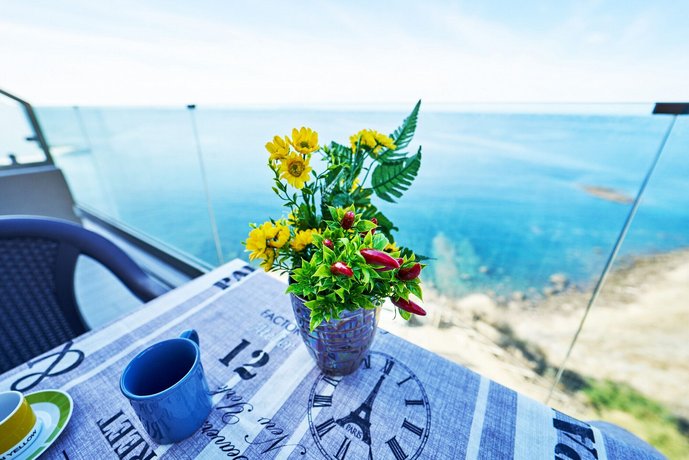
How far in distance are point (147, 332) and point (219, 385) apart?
254mm

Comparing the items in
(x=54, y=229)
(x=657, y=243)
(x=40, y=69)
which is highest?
(x=40, y=69)

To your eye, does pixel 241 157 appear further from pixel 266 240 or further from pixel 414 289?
pixel 414 289

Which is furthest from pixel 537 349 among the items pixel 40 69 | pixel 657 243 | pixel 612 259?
pixel 40 69

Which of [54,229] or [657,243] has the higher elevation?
[54,229]

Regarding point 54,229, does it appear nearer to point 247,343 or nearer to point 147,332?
point 147,332

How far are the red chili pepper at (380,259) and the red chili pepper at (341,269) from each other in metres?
0.03

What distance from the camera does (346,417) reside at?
18.2 inches

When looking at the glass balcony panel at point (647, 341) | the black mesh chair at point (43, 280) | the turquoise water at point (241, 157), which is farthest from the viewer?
the glass balcony panel at point (647, 341)

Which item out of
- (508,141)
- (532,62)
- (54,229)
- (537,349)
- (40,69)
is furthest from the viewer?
(537,349)

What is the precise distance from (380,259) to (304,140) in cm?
21

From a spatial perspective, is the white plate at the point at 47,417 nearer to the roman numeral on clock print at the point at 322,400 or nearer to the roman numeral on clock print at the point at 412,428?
the roman numeral on clock print at the point at 322,400

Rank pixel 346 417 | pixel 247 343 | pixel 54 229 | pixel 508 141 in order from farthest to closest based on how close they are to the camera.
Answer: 1. pixel 508 141
2. pixel 54 229
3. pixel 247 343
4. pixel 346 417

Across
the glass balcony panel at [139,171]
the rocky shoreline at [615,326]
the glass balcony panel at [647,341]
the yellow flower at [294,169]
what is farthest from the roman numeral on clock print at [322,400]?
the glass balcony panel at [647,341]

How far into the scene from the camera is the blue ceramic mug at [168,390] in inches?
14.9
